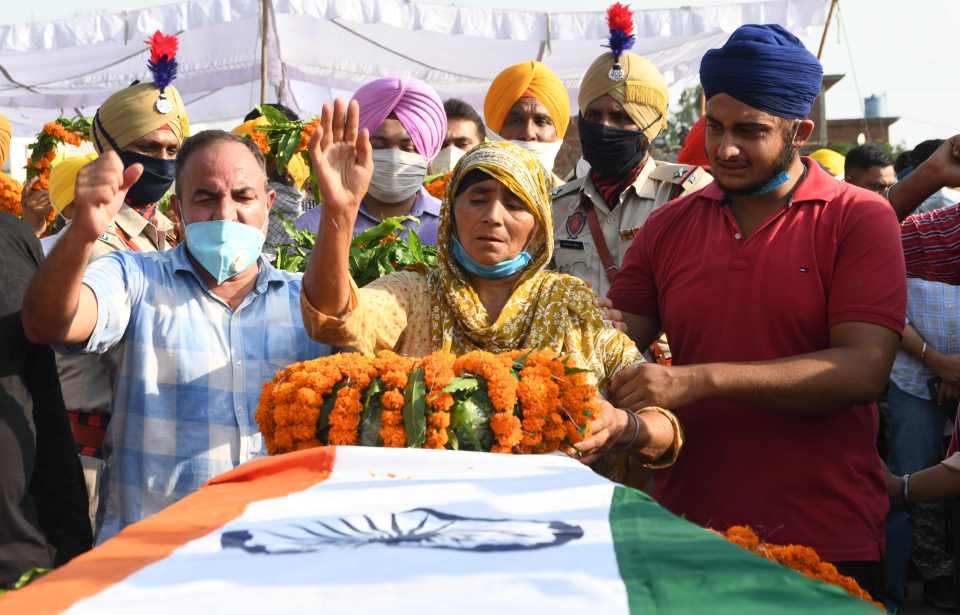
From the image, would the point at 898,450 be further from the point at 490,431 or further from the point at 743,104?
the point at 490,431

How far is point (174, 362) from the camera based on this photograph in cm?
362

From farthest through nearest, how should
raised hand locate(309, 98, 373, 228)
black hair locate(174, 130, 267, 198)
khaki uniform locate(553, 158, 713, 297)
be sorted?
khaki uniform locate(553, 158, 713, 297) → black hair locate(174, 130, 267, 198) → raised hand locate(309, 98, 373, 228)

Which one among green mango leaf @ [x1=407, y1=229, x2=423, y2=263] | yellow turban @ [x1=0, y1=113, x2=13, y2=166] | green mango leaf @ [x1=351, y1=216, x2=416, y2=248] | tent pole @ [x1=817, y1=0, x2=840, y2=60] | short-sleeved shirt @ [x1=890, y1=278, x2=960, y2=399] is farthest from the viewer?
tent pole @ [x1=817, y1=0, x2=840, y2=60]

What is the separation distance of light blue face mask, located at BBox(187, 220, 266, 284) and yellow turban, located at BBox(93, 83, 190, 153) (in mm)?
1944

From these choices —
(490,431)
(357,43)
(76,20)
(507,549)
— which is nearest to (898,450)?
(490,431)

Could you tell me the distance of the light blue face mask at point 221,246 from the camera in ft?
12.1

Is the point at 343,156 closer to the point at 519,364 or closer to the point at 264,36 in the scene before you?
the point at 519,364

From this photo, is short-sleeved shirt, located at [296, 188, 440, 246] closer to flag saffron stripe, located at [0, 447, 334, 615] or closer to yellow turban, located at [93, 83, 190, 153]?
yellow turban, located at [93, 83, 190, 153]

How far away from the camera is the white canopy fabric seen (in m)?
13.8

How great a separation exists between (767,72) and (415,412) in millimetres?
1715

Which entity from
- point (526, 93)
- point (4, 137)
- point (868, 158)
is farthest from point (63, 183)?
point (868, 158)

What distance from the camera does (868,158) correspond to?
8.41 m

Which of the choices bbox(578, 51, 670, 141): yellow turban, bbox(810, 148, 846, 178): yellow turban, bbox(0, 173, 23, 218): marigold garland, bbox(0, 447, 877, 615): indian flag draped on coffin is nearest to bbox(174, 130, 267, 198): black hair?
bbox(0, 173, 23, 218): marigold garland

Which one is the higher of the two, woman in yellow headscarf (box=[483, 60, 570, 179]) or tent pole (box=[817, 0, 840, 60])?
tent pole (box=[817, 0, 840, 60])
